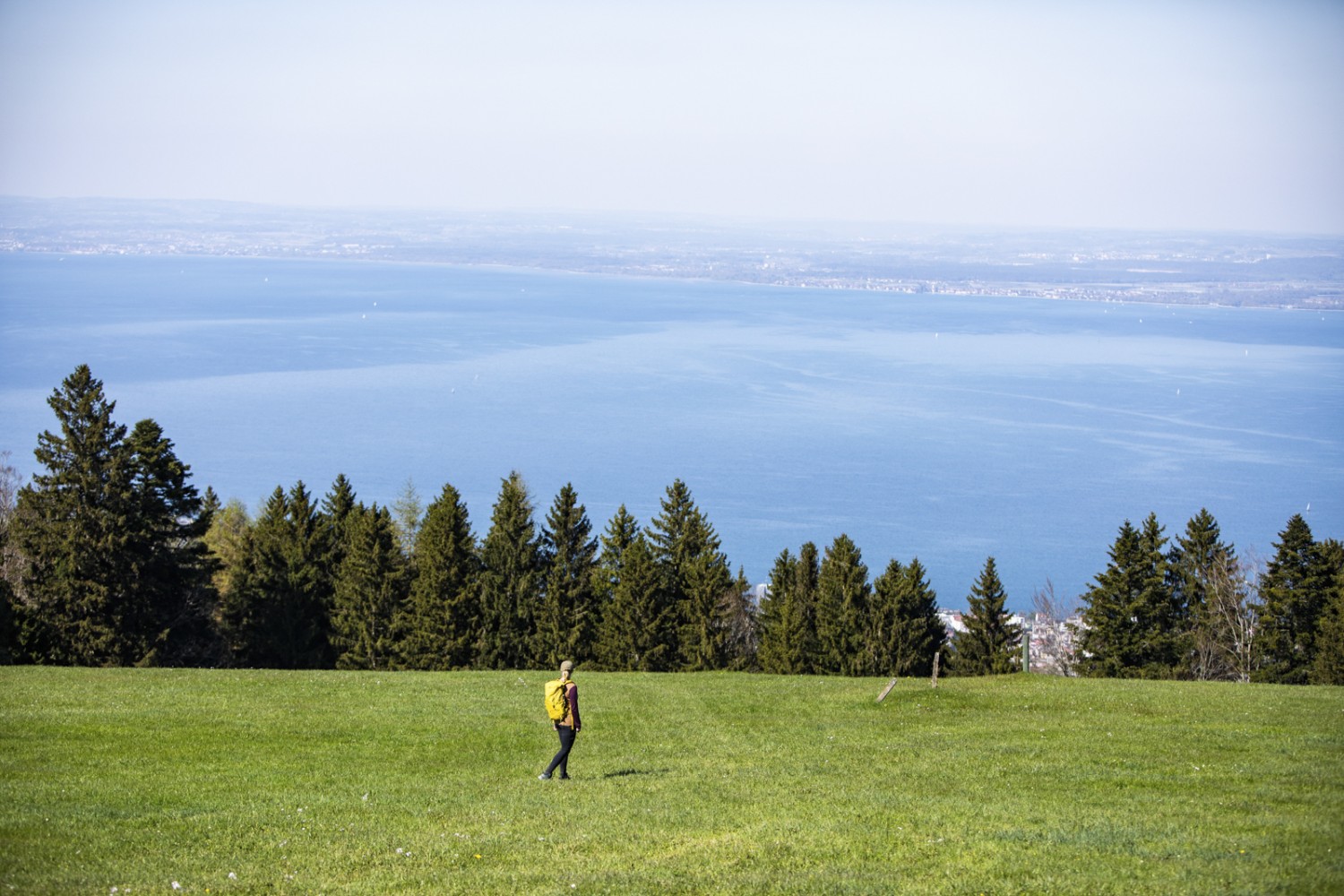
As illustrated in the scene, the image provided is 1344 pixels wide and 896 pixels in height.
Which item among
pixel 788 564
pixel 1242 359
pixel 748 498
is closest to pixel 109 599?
pixel 788 564

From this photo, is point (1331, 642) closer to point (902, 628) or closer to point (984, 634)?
point (984, 634)

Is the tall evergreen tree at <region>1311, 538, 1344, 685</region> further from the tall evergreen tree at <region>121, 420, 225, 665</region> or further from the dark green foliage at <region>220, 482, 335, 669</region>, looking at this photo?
the tall evergreen tree at <region>121, 420, 225, 665</region>

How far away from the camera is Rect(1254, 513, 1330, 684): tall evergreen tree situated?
37.6 metres

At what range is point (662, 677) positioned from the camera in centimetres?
2783

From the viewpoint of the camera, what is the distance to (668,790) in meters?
15.2

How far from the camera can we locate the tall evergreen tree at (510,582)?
135 ft

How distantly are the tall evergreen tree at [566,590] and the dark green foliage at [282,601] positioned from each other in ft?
24.8

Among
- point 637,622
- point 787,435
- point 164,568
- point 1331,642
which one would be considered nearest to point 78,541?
point 164,568

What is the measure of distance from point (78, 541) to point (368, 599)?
920cm

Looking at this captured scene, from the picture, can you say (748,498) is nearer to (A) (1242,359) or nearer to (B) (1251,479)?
(B) (1251,479)

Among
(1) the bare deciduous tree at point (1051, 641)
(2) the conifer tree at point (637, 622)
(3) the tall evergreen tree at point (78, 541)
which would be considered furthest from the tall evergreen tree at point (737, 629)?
(3) the tall evergreen tree at point (78, 541)

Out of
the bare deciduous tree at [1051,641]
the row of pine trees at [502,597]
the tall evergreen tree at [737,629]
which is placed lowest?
the bare deciduous tree at [1051,641]

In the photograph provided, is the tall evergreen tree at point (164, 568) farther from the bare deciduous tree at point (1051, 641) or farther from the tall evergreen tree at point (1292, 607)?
the tall evergreen tree at point (1292, 607)

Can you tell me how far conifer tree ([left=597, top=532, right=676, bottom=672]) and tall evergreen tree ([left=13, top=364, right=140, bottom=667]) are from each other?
15300 millimetres
